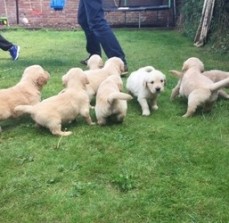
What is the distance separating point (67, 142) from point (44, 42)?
7.42 metres

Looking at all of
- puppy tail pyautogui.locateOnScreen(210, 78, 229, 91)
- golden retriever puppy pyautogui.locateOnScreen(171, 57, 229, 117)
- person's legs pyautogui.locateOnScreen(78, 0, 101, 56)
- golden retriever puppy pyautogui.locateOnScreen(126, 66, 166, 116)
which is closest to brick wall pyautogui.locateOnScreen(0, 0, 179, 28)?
person's legs pyautogui.locateOnScreen(78, 0, 101, 56)

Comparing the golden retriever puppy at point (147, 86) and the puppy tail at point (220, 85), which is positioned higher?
the puppy tail at point (220, 85)

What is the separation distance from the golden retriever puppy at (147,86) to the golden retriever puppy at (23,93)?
1020mm

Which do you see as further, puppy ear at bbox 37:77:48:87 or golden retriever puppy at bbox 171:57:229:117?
puppy ear at bbox 37:77:48:87

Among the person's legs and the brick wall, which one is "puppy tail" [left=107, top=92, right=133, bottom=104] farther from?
the brick wall

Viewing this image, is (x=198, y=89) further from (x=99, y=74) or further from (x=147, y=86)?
(x=99, y=74)

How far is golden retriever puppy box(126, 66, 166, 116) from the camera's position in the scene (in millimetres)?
4488

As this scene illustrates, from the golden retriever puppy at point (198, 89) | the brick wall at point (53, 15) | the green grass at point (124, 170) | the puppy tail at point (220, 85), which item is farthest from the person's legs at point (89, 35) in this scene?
the brick wall at point (53, 15)

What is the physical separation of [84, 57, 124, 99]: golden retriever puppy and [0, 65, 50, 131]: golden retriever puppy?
0.52 m

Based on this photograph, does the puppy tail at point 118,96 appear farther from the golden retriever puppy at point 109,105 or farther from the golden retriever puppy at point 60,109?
the golden retriever puppy at point 60,109

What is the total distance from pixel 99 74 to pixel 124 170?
1.98 metres

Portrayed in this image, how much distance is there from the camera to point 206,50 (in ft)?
30.3

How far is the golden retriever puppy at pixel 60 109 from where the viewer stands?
394 centimetres

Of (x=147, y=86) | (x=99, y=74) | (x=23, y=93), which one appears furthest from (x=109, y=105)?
(x=99, y=74)
